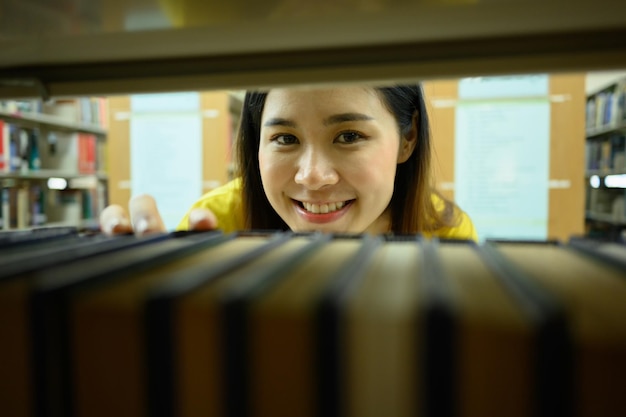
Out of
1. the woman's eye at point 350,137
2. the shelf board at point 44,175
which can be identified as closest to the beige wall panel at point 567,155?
the woman's eye at point 350,137

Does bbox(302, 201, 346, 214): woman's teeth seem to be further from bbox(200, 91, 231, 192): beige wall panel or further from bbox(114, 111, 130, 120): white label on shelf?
bbox(114, 111, 130, 120): white label on shelf

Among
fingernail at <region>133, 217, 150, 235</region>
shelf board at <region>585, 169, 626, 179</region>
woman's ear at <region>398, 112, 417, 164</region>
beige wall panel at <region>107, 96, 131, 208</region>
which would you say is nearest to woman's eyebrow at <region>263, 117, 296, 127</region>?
woman's ear at <region>398, 112, 417, 164</region>

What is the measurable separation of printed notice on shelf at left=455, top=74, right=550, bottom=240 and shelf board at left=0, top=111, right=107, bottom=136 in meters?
2.87

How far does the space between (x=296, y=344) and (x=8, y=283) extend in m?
0.18

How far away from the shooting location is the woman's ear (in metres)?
1.22

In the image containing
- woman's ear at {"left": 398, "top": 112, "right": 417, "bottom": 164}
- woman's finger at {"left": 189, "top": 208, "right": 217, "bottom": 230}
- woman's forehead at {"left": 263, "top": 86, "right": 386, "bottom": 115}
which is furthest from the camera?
woman's ear at {"left": 398, "top": 112, "right": 417, "bottom": 164}

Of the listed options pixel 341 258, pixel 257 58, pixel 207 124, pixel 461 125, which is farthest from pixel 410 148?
pixel 207 124

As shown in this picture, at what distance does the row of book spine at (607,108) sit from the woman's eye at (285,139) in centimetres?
349

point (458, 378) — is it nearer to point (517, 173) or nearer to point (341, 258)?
point (341, 258)

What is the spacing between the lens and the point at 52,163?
370 cm

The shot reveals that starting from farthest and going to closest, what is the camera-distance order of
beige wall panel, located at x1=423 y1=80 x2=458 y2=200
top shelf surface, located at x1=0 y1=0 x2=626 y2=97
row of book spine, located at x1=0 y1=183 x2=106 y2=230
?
row of book spine, located at x1=0 y1=183 x2=106 y2=230 < beige wall panel, located at x1=423 y1=80 x2=458 y2=200 < top shelf surface, located at x1=0 y1=0 x2=626 y2=97

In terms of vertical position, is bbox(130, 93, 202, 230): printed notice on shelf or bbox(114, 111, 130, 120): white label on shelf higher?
bbox(114, 111, 130, 120): white label on shelf

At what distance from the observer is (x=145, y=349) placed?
0.25m

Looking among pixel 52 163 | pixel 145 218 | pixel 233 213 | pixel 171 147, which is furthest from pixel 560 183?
pixel 52 163
